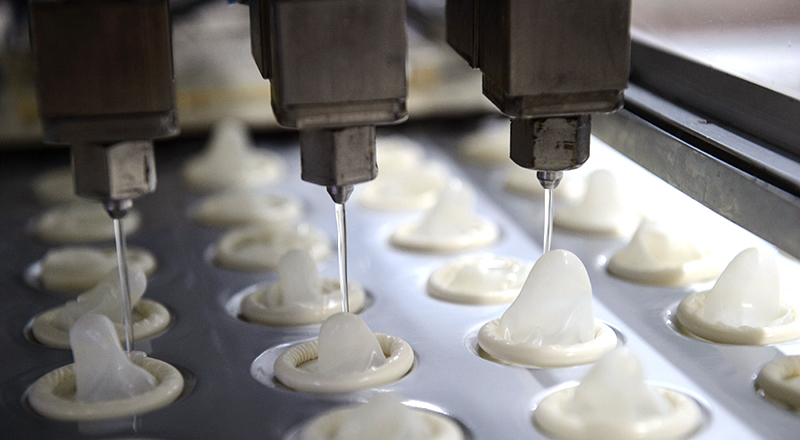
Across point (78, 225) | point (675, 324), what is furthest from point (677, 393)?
point (78, 225)

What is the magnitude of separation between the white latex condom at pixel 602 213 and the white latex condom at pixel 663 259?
0.15m

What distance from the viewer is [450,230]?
5.01 ft

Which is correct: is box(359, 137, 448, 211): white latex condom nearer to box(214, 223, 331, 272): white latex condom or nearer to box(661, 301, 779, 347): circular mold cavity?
box(214, 223, 331, 272): white latex condom

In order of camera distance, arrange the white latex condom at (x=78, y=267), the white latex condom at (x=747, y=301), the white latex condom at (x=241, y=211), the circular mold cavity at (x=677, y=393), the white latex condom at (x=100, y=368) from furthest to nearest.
A: the white latex condom at (x=241, y=211) → the white latex condom at (x=78, y=267) → the white latex condom at (x=747, y=301) → the white latex condom at (x=100, y=368) → the circular mold cavity at (x=677, y=393)

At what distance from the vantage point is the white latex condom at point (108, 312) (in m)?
1.20

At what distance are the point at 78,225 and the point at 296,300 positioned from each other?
2.07 ft

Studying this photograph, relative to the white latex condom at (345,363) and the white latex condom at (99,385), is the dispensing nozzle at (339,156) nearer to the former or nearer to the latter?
the white latex condom at (345,363)

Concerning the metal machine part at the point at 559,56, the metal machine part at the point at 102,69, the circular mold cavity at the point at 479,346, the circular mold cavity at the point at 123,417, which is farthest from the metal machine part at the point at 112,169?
the circular mold cavity at the point at 479,346

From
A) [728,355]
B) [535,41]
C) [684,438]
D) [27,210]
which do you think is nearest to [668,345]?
[728,355]

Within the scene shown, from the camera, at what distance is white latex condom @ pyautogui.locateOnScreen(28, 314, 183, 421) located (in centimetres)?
98

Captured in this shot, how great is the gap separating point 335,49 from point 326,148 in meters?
0.11

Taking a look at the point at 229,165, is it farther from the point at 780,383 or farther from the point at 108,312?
the point at 780,383

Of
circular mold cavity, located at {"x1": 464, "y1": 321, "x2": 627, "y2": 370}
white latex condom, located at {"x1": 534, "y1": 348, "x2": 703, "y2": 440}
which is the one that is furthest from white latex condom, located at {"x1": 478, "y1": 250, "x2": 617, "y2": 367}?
white latex condom, located at {"x1": 534, "y1": 348, "x2": 703, "y2": 440}

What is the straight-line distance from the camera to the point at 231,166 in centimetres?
191
